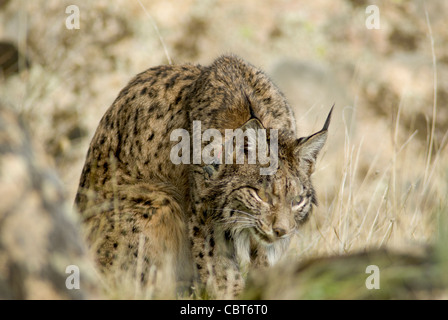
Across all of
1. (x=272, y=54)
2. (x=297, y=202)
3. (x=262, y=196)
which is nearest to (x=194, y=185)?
(x=262, y=196)

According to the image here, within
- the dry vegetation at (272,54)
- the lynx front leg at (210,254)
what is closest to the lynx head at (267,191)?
the lynx front leg at (210,254)

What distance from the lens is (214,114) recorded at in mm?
5355

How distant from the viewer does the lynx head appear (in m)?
4.73

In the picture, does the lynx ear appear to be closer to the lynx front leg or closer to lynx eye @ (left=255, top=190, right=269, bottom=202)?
lynx eye @ (left=255, top=190, right=269, bottom=202)

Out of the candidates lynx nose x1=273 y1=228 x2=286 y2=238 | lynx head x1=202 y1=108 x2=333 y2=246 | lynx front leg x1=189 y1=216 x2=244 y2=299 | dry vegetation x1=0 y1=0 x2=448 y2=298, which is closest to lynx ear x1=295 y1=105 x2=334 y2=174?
lynx head x1=202 y1=108 x2=333 y2=246

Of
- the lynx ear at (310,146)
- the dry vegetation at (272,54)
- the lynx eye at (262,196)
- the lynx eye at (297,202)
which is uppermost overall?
the dry vegetation at (272,54)

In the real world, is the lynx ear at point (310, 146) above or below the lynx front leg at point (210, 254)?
above

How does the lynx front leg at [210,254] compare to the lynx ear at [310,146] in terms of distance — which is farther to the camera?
the lynx front leg at [210,254]

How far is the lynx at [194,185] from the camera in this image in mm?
4859

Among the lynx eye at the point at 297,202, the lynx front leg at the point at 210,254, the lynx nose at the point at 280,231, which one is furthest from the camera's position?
the lynx front leg at the point at 210,254

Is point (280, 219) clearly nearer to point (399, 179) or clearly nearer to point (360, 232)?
point (360, 232)

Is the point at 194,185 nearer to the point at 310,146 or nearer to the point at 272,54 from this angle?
the point at 310,146

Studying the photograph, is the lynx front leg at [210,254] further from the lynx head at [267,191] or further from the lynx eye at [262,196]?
the lynx eye at [262,196]

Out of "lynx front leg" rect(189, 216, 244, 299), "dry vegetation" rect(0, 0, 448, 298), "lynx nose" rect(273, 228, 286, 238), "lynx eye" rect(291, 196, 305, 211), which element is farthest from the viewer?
"dry vegetation" rect(0, 0, 448, 298)
